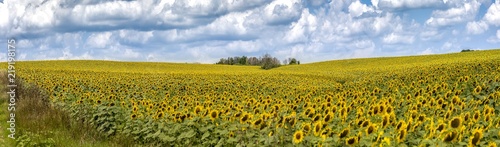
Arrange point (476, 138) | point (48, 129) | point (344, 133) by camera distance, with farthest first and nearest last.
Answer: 1. point (48, 129)
2. point (344, 133)
3. point (476, 138)

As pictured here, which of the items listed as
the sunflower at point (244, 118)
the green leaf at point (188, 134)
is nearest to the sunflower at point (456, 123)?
the sunflower at point (244, 118)

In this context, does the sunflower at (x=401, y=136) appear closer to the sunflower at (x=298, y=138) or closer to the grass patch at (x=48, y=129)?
the sunflower at (x=298, y=138)

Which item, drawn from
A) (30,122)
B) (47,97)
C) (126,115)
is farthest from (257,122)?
(47,97)

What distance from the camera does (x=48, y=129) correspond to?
1215cm

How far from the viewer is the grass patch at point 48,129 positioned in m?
10.5

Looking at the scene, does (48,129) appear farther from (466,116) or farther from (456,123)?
(456,123)

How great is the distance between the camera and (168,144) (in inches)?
370

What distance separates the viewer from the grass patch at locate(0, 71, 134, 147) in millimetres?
10523

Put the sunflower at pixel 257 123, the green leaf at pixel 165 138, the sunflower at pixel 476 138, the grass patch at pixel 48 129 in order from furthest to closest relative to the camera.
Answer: the grass patch at pixel 48 129
the green leaf at pixel 165 138
the sunflower at pixel 257 123
the sunflower at pixel 476 138

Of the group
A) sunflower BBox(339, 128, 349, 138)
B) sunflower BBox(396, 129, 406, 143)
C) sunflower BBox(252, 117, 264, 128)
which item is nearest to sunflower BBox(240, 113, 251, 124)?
sunflower BBox(252, 117, 264, 128)

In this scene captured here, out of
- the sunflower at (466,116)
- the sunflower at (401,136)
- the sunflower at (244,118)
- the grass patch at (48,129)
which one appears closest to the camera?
the sunflower at (401,136)

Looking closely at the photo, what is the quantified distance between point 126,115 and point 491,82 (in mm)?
9190

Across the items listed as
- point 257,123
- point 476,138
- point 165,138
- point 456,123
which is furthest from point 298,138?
point 165,138

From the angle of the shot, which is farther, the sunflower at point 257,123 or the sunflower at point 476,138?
the sunflower at point 257,123
